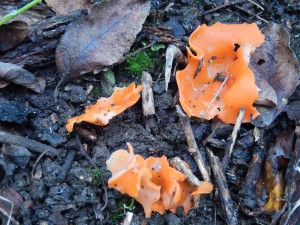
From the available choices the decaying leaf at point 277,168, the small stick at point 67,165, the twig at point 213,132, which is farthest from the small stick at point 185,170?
the small stick at point 67,165

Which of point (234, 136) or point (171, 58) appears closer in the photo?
point (234, 136)

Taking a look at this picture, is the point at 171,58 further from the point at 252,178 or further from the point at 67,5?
the point at 252,178

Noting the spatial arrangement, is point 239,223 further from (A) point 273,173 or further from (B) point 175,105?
(B) point 175,105

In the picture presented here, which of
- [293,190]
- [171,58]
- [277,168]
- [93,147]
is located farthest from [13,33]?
[293,190]

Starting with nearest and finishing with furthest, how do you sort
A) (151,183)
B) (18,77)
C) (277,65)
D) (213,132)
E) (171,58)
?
1. (151,183)
2. (18,77)
3. (213,132)
4. (171,58)
5. (277,65)

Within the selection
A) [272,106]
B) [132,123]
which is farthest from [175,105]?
[272,106]

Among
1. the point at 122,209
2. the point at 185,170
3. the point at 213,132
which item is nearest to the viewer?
the point at 122,209
